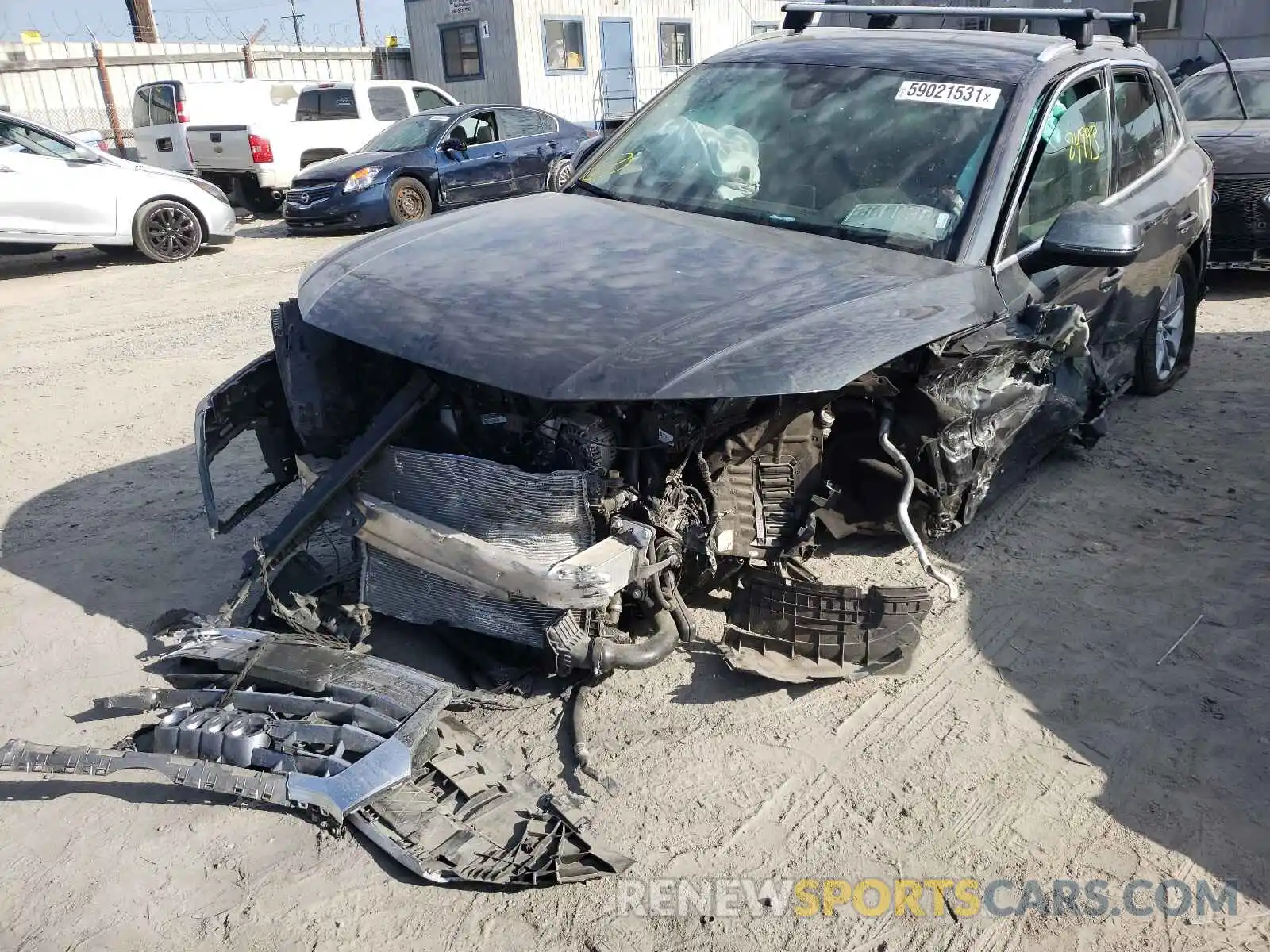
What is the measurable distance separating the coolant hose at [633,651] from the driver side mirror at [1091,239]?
1896mm

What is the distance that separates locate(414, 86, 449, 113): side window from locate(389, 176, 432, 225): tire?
365cm

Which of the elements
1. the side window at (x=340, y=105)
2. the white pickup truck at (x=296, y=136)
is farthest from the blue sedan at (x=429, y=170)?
the side window at (x=340, y=105)

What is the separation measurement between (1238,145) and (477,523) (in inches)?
305

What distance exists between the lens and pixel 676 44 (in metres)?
22.4

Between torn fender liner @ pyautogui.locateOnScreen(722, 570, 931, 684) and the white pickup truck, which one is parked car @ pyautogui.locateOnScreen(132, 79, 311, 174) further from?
Answer: torn fender liner @ pyautogui.locateOnScreen(722, 570, 931, 684)

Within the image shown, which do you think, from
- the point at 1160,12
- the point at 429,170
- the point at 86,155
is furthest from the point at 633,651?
the point at 1160,12

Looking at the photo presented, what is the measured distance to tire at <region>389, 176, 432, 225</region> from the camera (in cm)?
1239

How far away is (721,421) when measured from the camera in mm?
3150

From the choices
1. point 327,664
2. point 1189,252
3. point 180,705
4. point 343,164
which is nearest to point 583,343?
point 327,664

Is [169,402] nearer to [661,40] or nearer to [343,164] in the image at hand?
[343,164]

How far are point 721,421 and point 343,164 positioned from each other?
10970 millimetres

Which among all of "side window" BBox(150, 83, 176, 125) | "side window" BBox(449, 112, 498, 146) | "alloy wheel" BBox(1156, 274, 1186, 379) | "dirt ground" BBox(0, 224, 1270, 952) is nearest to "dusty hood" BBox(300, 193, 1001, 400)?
"dirt ground" BBox(0, 224, 1270, 952)

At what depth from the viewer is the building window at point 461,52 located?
20562 millimetres

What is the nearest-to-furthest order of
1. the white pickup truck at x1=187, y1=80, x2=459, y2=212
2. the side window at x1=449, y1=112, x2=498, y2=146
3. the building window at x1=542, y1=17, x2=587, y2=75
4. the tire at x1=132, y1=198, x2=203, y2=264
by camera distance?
1. the tire at x1=132, y1=198, x2=203, y2=264
2. the side window at x1=449, y1=112, x2=498, y2=146
3. the white pickup truck at x1=187, y1=80, x2=459, y2=212
4. the building window at x1=542, y1=17, x2=587, y2=75
